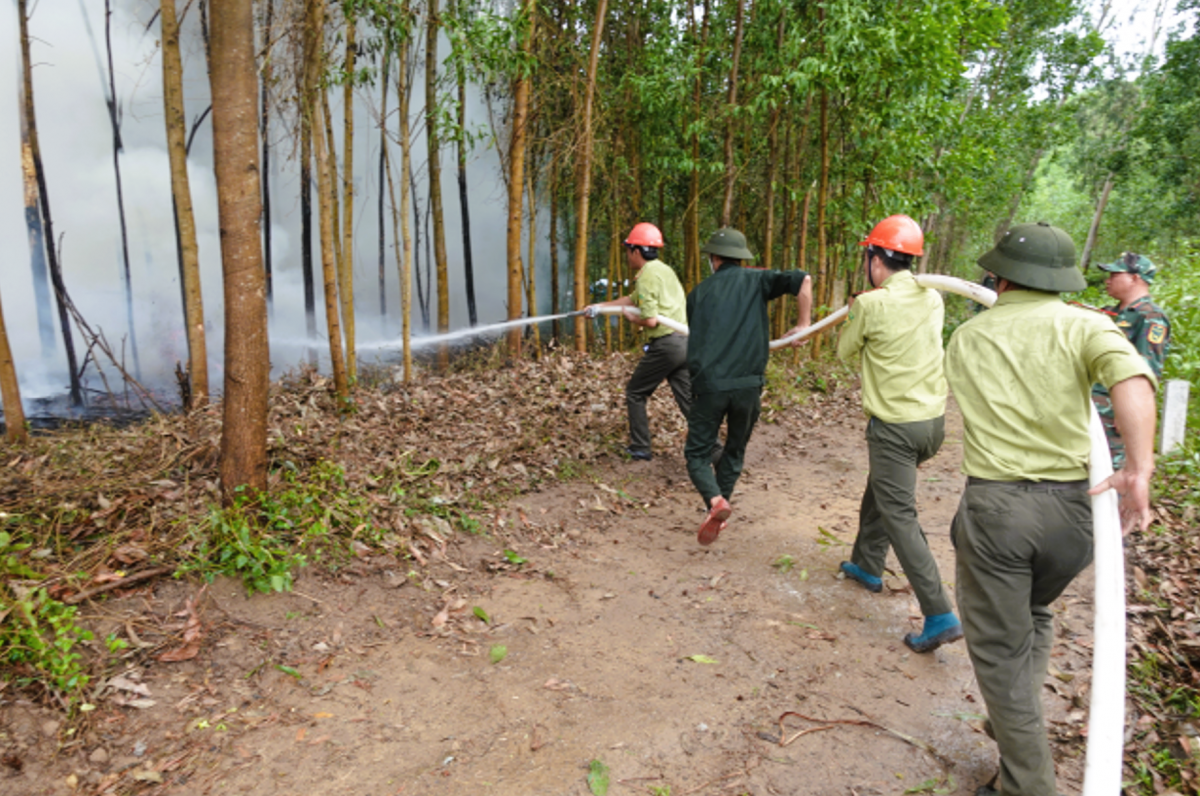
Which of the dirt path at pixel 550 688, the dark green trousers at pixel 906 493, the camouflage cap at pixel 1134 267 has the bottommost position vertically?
the dirt path at pixel 550 688

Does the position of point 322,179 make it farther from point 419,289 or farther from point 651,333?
point 419,289

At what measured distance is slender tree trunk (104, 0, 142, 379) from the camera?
6.27m

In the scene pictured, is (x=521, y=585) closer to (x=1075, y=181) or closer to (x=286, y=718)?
(x=286, y=718)

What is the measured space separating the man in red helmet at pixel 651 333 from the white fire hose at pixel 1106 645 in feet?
12.1

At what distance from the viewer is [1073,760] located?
2789 mm

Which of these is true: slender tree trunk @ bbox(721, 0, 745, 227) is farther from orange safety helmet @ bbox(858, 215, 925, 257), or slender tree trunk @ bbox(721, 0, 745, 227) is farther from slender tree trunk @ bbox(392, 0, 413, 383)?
orange safety helmet @ bbox(858, 215, 925, 257)

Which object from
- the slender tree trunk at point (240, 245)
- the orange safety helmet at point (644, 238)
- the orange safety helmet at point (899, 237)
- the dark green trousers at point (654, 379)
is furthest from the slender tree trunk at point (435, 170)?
the orange safety helmet at point (899, 237)

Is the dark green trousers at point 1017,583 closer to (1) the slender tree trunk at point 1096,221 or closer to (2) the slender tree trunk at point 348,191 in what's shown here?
(2) the slender tree trunk at point 348,191

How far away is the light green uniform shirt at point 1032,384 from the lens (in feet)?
7.63

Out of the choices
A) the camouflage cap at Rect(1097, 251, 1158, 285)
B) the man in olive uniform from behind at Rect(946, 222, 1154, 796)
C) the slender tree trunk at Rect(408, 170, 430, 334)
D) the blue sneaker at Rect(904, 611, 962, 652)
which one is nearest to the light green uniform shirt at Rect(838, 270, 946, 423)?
the blue sneaker at Rect(904, 611, 962, 652)

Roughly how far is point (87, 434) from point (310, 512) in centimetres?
302

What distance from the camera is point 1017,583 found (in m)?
2.42

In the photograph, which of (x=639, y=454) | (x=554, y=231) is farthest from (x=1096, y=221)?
(x=639, y=454)

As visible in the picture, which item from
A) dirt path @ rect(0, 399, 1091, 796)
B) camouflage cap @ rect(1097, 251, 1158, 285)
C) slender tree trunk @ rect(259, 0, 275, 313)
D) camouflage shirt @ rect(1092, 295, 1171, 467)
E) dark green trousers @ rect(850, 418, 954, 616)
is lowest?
dirt path @ rect(0, 399, 1091, 796)
